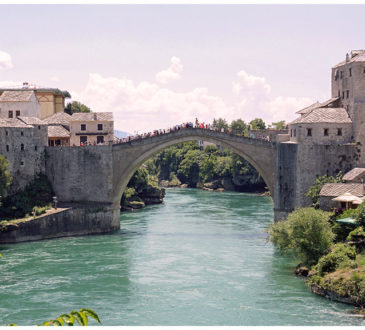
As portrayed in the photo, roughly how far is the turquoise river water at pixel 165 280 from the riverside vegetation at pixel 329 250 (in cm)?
88

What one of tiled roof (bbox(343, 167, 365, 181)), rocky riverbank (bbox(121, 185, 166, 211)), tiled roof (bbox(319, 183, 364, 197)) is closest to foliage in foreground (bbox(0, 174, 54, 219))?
rocky riverbank (bbox(121, 185, 166, 211))

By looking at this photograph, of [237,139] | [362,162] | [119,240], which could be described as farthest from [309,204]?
[119,240]

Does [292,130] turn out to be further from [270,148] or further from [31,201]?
[31,201]

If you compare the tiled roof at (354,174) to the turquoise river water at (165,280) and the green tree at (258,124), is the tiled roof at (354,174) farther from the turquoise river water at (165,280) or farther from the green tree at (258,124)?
the green tree at (258,124)

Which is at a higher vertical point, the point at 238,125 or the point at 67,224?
the point at 238,125

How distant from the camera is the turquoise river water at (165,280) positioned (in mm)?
30312

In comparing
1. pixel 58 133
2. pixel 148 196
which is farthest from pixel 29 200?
pixel 148 196

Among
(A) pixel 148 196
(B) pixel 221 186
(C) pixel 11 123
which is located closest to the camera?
(C) pixel 11 123

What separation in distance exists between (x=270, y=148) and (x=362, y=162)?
8.93 m

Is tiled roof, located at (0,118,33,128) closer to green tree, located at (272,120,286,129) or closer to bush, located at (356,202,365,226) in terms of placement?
bush, located at (356,202,365,226)

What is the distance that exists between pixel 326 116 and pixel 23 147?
28.4m

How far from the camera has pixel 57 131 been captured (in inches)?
2557

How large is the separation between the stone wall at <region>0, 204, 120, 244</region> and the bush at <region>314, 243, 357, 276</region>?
26495 millimetres

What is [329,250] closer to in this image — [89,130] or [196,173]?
[89,130]
